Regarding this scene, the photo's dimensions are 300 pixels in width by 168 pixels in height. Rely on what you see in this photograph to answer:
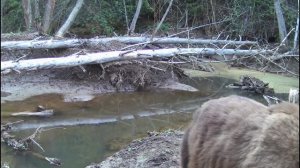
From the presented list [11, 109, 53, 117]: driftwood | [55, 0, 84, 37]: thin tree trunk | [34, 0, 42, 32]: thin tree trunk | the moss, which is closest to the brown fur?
[11, 109, 53, 117]: driftwood

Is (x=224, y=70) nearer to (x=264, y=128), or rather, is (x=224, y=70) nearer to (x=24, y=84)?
(x=24, y=84)

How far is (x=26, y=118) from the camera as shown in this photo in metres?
9.48

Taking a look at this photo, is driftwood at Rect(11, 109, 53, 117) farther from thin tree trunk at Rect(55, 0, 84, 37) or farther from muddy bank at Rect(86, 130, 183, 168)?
thin tree trunk at Rect(55, 0, 84, 37)

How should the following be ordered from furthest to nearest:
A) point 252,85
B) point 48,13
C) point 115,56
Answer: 1. point 48,13
2. point 252,85
3. point 115,56

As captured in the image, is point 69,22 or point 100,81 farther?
point 69,22

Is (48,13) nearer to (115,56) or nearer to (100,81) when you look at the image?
(100,81)

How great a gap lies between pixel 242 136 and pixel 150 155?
3.27 meters

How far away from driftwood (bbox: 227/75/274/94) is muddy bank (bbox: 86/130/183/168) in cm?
550

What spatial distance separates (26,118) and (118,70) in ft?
13.2

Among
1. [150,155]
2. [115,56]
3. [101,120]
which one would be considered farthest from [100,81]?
[150,155]

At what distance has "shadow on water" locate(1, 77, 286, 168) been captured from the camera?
8156 mm

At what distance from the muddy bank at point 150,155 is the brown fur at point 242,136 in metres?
2.23

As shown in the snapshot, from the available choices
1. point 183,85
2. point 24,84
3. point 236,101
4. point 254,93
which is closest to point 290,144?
point 236,101

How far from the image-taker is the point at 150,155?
22.8ft
